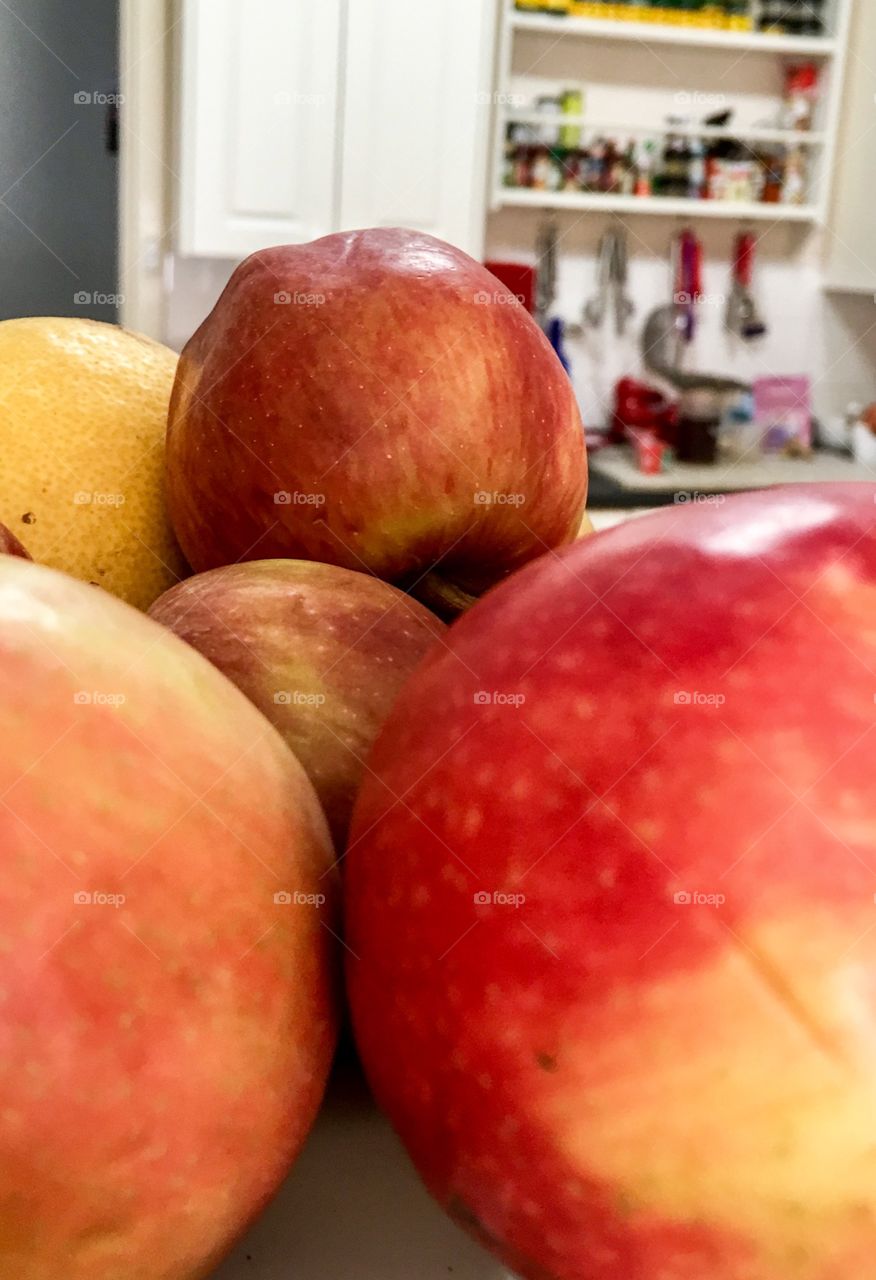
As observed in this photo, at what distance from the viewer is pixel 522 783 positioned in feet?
0.87

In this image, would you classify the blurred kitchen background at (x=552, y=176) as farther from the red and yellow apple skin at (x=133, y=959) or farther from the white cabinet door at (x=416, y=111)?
the red and yellow apple skin at (x=133, y=959)

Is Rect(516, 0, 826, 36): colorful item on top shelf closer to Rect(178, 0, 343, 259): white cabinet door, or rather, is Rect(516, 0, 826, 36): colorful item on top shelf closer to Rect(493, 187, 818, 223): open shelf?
Rect(493, 187, 818, 223): open shelf

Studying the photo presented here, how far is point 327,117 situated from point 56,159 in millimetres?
735

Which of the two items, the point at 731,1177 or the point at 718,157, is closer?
the point at 731,1177

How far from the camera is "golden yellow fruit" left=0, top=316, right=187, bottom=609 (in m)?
0.56

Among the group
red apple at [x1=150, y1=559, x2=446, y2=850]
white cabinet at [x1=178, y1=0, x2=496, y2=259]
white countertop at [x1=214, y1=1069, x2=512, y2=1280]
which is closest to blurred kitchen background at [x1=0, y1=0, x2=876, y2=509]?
white cabinet at [x1=178, y1=0, x2=496, y2=259]

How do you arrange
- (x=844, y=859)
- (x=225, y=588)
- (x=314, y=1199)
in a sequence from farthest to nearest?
(x=225, y=588), (x=314, y=1199), (x=844, y=859)

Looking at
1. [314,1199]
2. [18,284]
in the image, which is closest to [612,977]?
[314,1199]

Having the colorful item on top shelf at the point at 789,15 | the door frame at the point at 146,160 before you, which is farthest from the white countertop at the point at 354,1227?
the colorful item on top shelf at the point at 789,15

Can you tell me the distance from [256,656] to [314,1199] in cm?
18

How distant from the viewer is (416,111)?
3014 millimetres

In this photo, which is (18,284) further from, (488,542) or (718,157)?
(488,542)

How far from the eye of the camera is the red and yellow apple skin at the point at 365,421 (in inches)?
20.3

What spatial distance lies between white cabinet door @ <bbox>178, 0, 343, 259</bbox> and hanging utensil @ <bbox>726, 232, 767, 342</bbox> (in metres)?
1.42
